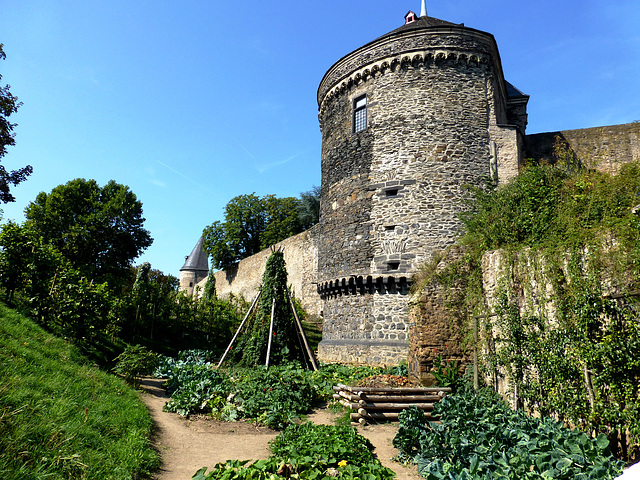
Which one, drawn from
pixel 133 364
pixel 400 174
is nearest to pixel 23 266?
pixel 133 364

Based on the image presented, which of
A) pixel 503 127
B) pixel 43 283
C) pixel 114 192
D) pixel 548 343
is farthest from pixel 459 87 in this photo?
pixel 114 192

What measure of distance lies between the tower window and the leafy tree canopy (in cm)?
1809

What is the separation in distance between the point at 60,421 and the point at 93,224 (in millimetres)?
20951

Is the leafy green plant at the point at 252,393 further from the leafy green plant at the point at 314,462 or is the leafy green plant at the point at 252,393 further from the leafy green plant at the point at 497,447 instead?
the leafy green plant at the point at 497,447

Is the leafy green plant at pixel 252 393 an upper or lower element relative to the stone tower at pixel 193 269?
lower

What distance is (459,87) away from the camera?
39.6 ft

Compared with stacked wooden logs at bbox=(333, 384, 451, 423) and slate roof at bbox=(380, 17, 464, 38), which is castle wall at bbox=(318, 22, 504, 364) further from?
stacked wooden logs at bbox=(333, 384, 451, 423)

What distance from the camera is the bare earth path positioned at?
4.71 metres

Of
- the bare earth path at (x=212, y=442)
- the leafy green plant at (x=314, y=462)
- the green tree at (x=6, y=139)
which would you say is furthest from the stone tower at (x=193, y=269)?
the leafy green plant at (x=314, y=462)

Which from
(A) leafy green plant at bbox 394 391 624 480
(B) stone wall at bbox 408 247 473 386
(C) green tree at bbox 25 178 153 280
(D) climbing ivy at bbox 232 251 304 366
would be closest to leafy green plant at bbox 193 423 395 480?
(A) leafy green plant at bbox 394 391 624 480

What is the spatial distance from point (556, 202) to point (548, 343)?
2399mm

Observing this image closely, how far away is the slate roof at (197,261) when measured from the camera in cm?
4567

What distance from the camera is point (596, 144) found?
44.0 feet

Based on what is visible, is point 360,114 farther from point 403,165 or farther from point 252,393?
point 252,393
